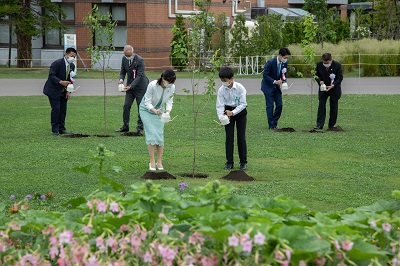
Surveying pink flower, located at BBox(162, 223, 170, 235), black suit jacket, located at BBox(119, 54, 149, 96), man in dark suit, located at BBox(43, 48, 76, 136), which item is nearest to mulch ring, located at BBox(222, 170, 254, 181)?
black suit jacket, located at BBox(119, 54, 149, 96)

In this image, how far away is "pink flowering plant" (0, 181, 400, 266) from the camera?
15.4ft

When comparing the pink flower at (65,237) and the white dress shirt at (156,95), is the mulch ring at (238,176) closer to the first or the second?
the white dress shirt at (156,95)

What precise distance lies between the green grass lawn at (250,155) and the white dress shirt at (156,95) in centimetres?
17

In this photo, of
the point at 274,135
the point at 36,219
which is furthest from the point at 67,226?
the point at 274,135

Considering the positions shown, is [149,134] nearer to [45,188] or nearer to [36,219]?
[45,188]

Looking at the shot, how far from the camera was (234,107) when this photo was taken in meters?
13.3

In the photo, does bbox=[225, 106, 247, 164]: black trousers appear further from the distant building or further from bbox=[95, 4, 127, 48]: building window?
bbox=[95, 4, 127, 48]: building window

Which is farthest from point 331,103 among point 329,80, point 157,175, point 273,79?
point 157,175

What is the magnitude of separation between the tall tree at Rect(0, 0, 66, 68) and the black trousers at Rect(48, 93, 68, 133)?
2395 centimetres

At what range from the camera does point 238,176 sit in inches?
503

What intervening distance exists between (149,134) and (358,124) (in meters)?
9.63

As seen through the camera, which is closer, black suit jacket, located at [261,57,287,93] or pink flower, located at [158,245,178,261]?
pink flower, located at [158,245,178,261]

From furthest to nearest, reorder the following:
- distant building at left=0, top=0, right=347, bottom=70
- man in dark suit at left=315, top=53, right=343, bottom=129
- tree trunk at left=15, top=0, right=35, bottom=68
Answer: distant building at left=0, top=0, right=347, bottom=70
tree trunk at left=15, top=0, right=35, bottom=68
man in dark suit at left=315, top=53, right=343, bottom=129

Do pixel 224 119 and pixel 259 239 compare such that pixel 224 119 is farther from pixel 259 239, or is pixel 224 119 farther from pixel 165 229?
pixel 259 239
